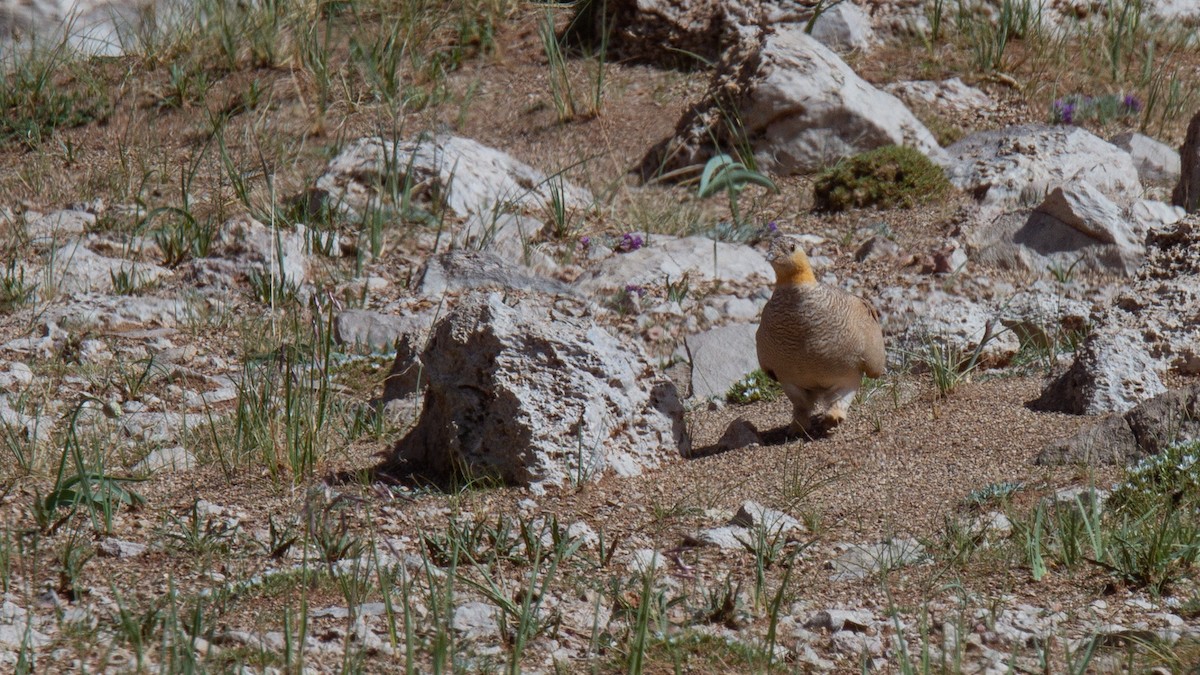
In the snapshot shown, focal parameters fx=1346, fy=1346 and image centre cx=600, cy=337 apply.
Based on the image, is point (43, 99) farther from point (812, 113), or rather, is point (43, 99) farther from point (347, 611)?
point (347, 611)

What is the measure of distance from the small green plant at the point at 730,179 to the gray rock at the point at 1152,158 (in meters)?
2.40

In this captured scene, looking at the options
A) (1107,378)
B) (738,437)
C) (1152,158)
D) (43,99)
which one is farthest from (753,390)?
(43,99)

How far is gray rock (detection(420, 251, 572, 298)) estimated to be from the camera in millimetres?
7375

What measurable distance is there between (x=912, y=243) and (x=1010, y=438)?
11.6 ft

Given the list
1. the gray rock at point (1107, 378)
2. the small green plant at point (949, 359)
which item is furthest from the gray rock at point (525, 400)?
the gray rock at point (1107, 378)

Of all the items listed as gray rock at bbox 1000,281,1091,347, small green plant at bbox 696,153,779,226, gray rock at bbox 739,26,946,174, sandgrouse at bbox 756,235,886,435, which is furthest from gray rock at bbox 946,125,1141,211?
sandgrouse at bbox 756,235,886,435

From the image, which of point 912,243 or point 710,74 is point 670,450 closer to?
point 912,243

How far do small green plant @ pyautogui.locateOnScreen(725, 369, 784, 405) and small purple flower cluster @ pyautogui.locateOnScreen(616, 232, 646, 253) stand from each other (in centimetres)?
178

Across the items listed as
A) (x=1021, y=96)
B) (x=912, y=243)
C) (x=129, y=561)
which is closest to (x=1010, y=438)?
(x=129, y=561)

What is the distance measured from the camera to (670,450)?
484 cm

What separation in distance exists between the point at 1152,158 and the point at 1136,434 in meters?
5.11

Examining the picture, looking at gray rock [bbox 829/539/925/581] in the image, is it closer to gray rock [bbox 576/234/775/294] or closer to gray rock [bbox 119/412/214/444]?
gray rock [bbox 119/412/214/444]

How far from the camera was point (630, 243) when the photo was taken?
8148mm

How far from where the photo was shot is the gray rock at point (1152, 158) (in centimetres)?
891
